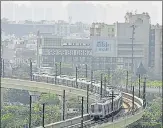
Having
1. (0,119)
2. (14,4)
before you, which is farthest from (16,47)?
(14,4)

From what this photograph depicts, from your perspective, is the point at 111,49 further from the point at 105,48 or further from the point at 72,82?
the point at 72,82

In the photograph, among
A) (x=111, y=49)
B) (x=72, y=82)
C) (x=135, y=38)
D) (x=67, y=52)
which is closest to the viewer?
(x=72, y=82)

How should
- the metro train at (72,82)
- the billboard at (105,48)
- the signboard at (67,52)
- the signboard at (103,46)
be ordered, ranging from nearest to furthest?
the metro train at (72,82) → the signboard at (103,46) → the billboard at (105,48) → the signboard at (67,52)

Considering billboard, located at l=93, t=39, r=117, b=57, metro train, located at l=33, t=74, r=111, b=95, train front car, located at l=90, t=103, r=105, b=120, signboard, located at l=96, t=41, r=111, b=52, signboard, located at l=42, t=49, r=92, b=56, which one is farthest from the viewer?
signboard, located at l=42, t=49, r=92, b=56

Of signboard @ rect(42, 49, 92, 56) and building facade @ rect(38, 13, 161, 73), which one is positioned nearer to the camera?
building facade @ rect(38, 13, 161, 73)

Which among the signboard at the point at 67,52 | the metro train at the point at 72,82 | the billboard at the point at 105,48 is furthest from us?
the signboard at the point at 67,52

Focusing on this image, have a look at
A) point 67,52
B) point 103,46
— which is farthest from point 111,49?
point 67,52

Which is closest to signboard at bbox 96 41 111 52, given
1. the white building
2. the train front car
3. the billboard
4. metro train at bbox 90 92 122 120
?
the billboard

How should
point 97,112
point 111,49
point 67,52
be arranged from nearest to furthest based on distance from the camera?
point 97,112 → point 111,49 → point 67,52

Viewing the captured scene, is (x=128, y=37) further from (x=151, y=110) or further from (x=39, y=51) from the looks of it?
(x=151, y=110)

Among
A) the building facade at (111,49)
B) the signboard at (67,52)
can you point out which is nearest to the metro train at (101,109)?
the building facade at (111,49)

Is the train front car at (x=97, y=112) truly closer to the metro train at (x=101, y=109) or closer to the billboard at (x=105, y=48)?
the metro train at (x=101, y=109)

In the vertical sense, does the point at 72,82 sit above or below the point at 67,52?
below

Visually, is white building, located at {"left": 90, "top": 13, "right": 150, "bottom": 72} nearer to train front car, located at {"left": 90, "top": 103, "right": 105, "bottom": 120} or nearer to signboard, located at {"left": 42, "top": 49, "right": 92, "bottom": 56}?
signboard, located at {"left": 42, "top": 49, "right": 92, "bottom": 56}
